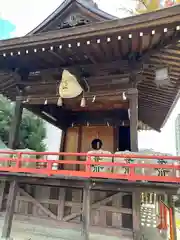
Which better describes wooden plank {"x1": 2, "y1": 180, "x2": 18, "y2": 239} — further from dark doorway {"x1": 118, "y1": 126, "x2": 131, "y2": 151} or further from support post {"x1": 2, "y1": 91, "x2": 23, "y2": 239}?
dark doorway {"x1": 118, "y1": 126, "x2": 131, "y2": 151}

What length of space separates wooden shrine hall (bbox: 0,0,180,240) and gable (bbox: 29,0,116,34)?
0.03m

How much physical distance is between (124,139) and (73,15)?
525 centimetres

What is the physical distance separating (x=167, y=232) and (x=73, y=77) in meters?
7.77

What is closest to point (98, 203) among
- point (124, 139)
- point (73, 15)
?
point (124, 139)

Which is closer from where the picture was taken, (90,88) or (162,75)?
(162,75)

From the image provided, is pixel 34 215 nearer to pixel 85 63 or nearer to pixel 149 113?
pixel 85 63

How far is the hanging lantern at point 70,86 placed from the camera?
238 inches

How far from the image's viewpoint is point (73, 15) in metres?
6.36

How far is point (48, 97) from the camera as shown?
6672 mm

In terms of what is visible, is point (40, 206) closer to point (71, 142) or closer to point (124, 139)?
point (71, 142)

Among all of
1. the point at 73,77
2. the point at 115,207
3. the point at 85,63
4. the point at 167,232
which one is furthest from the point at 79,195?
the point at 167,232

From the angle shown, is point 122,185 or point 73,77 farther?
point 73,77

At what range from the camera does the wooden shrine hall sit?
454cm

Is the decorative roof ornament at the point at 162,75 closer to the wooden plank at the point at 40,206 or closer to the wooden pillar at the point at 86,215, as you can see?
the wooden pillar at the point at 86,215
